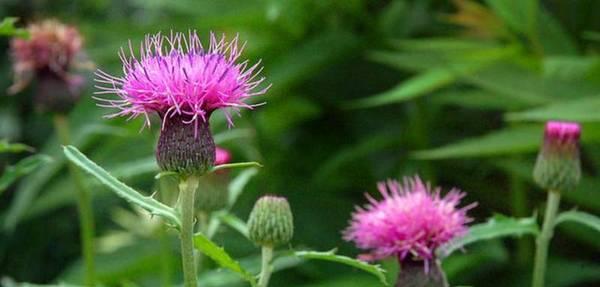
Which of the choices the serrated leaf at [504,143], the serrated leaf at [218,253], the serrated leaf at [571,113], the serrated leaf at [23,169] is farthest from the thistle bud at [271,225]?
the serrated leaf at [504,143]

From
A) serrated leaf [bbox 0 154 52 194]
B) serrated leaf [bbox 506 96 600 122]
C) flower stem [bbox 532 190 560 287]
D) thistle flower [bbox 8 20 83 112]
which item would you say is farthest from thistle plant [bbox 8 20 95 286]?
flower stem [bbox 532 190 560 287]

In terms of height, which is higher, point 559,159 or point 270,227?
point 559,159

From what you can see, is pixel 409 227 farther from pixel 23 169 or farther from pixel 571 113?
pixel 571 113

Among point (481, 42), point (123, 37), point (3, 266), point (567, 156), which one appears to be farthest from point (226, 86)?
point (3, 266)

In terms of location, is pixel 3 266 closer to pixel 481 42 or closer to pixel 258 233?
pixel 481 42

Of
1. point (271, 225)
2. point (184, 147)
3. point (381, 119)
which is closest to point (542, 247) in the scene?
point (271, 225)

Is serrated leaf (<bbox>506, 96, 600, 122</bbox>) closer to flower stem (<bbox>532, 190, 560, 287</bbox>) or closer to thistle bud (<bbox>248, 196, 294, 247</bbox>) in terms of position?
flower stem (<bbox>532, 190, 560, 287</bbox>)
